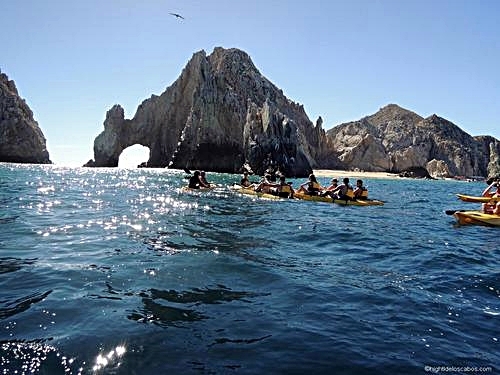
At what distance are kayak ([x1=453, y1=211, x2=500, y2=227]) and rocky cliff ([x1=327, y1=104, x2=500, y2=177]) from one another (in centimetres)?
9096

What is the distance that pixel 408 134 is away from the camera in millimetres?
166625

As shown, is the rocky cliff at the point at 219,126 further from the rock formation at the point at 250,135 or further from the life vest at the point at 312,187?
the life vest at the point at 312,187

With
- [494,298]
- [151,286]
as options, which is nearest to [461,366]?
[494,298]

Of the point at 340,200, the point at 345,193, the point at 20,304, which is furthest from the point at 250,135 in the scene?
the point at 20,304

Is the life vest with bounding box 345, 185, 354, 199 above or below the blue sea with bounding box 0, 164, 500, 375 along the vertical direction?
above

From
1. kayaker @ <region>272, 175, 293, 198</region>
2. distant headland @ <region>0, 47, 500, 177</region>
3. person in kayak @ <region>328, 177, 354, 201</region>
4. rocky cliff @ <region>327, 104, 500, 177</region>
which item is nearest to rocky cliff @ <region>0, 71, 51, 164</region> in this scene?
distant headland @ <region>0, 47, 500, 177</region>

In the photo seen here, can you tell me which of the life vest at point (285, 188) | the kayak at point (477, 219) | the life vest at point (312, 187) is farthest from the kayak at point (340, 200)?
the kayak at point (477, 219)

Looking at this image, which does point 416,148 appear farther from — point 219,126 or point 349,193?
point 349,193

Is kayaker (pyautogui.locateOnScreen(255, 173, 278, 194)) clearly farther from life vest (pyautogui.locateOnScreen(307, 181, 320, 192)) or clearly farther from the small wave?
the small wave

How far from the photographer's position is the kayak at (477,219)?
18.2 m

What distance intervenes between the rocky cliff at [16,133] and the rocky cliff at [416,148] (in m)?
99.0

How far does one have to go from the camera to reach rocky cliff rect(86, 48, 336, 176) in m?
75.2

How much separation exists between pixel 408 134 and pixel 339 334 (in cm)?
17522

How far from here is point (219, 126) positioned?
92.5 m
